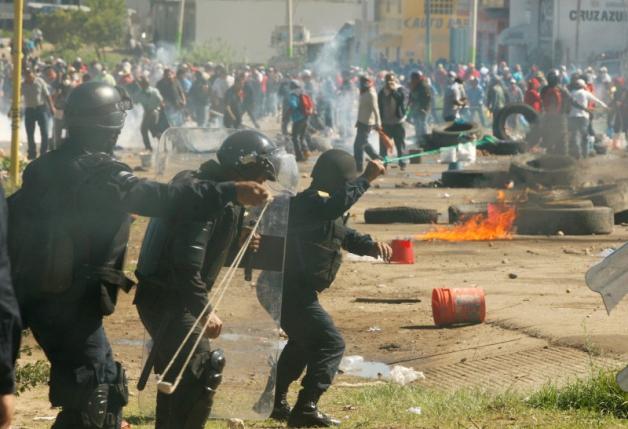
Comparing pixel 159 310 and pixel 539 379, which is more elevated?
pixel 159 310

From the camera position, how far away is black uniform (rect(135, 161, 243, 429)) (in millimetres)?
5703

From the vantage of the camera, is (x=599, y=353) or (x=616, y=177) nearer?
(x=599, y=353)

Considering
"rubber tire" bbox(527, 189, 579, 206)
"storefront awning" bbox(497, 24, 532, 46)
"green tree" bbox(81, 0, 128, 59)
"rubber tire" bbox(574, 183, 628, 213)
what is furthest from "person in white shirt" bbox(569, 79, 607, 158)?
"green tree" bbox(81, 0, 128, 59)

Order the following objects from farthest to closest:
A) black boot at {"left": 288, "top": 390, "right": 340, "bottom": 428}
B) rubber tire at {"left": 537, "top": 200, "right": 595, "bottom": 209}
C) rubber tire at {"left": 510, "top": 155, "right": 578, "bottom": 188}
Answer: rubber tire at {"left": 510, "top": 155, "right": 578, "bottom": 188} < rubber tire at {"left": 537, "top": 200, "right": 595, "bottom": 209} < black boot at {"left": 288, "top": 390, "right": 340, "bottom": 428}

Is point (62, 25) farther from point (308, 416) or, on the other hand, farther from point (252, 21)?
point (308, 416)

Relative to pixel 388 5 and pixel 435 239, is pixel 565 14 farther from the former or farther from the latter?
pixel 435 239

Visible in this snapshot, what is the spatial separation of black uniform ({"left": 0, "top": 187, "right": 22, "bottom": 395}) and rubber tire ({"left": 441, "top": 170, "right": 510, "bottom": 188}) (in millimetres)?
17280

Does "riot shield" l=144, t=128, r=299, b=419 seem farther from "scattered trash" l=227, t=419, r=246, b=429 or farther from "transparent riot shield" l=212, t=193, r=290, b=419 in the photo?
"scattered trash" l=227, t=419, r=246, b=429

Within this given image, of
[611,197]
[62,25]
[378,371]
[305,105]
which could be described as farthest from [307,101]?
[62,25]

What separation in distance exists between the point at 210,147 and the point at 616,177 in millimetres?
14648

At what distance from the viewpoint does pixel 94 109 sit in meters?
5.19

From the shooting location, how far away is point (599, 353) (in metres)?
8.52

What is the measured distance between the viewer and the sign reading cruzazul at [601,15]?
2140 inches

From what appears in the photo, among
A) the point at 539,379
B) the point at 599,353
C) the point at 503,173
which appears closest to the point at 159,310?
the point at 539,379
